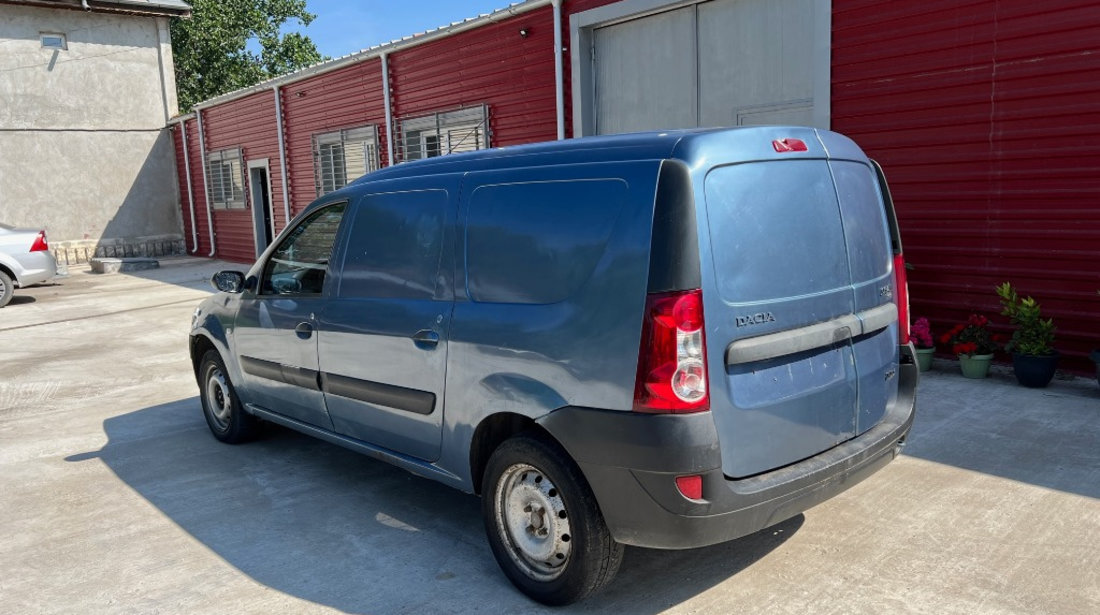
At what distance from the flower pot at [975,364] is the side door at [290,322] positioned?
4.99 meters

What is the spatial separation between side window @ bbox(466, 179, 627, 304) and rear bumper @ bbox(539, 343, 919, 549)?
1.76ft

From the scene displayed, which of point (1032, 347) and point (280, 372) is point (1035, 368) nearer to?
point (1032, 347)

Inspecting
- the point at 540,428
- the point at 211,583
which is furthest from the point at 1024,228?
the point at 211,583

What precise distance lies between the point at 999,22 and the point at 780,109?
220 centimetres

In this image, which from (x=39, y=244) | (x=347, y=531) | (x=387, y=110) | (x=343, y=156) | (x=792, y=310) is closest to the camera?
(x=792, y=310)

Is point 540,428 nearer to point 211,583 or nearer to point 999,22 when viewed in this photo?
point 211,583

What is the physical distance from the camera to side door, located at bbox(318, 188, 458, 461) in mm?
3768

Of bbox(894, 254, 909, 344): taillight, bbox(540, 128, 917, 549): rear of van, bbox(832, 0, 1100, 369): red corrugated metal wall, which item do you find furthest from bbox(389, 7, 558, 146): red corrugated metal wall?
bbox(540, 128, 917, 549): rear of van

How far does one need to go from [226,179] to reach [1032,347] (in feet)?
60.5

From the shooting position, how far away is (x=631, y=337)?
9.48 ft

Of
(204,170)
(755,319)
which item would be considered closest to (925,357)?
(755,319)

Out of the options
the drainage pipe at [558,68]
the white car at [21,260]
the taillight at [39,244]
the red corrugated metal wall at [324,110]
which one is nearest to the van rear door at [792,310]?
the drainage pipe at [558,68]

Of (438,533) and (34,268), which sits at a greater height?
(34,268)

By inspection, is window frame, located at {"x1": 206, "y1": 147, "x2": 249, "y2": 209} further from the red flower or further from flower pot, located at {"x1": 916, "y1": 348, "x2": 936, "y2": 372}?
the red flower
